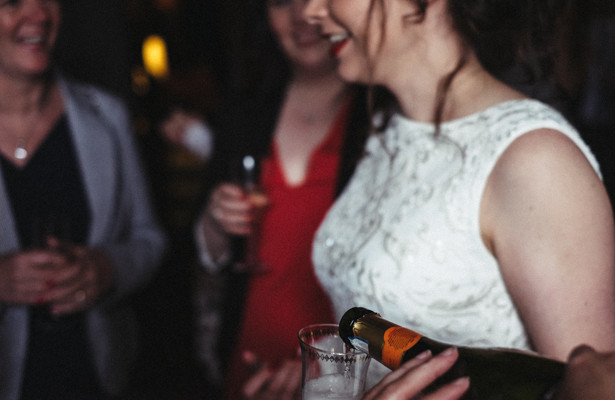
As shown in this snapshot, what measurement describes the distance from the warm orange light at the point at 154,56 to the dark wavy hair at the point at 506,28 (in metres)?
6.95

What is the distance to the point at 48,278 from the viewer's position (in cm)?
160

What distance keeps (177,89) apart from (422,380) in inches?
314

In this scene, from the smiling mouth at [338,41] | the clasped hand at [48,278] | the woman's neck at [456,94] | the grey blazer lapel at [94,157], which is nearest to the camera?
the woman's neck at [456,94]

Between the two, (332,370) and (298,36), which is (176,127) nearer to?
(298,36)

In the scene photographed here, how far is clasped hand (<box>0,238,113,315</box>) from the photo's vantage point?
5.14ft

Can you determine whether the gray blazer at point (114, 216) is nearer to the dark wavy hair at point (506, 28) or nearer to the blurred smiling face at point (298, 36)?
Result: the blurred smiling face at point (298, 36)

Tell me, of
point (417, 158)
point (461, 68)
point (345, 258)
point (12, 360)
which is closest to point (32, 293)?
point (12, 360)

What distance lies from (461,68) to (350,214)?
1.61 feet

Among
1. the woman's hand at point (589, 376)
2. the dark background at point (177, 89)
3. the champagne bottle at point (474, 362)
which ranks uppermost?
the woman's hand at point (589, 376)

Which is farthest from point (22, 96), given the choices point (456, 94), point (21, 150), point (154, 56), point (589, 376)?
point (154, 56)

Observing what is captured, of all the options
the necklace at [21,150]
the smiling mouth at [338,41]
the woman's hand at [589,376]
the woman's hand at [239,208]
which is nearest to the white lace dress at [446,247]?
the smiling mouth at [338,41]

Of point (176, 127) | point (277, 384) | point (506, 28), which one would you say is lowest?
point (277, 384)

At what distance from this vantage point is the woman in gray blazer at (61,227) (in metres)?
1.65

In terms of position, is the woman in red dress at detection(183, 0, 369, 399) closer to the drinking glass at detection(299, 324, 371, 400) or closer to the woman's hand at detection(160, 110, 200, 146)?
the woman's hand at detection(160, 110, 200, 146)
